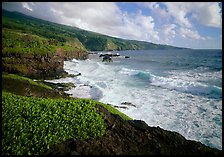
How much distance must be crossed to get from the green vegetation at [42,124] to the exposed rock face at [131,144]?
374 millimetres

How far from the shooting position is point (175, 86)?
123ft

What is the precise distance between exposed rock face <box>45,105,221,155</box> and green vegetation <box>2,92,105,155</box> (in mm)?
374

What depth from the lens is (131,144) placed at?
26.9ft

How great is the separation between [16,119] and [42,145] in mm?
1583

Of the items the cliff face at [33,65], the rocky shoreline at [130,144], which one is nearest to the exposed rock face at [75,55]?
the cliff face at [33,65]

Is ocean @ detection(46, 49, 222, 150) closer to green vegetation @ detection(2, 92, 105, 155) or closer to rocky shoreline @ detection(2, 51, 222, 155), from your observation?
rocky shoreline @ detection(2, 51, 222, 155)

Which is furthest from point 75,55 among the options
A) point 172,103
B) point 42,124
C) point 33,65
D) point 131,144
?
point 131,144

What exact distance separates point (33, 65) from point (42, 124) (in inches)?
1490

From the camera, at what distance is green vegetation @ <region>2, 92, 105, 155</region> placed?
7605mm

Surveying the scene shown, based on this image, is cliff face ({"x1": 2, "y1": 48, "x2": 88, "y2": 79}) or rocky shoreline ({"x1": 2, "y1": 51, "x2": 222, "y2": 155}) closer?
rocky shoreline ({"x1": 2, "y1": 51, "x2": 222, "y2": 155})

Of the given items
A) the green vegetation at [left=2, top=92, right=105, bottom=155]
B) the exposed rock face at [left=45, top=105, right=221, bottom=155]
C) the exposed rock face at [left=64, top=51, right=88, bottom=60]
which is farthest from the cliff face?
the exposed rock face at [left=45, top=105, right=221, bottom=155]

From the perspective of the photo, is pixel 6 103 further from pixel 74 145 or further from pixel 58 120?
pixel 74 145

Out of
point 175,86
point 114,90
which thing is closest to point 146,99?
point 114,90

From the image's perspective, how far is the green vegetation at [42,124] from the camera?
7.61 metres
